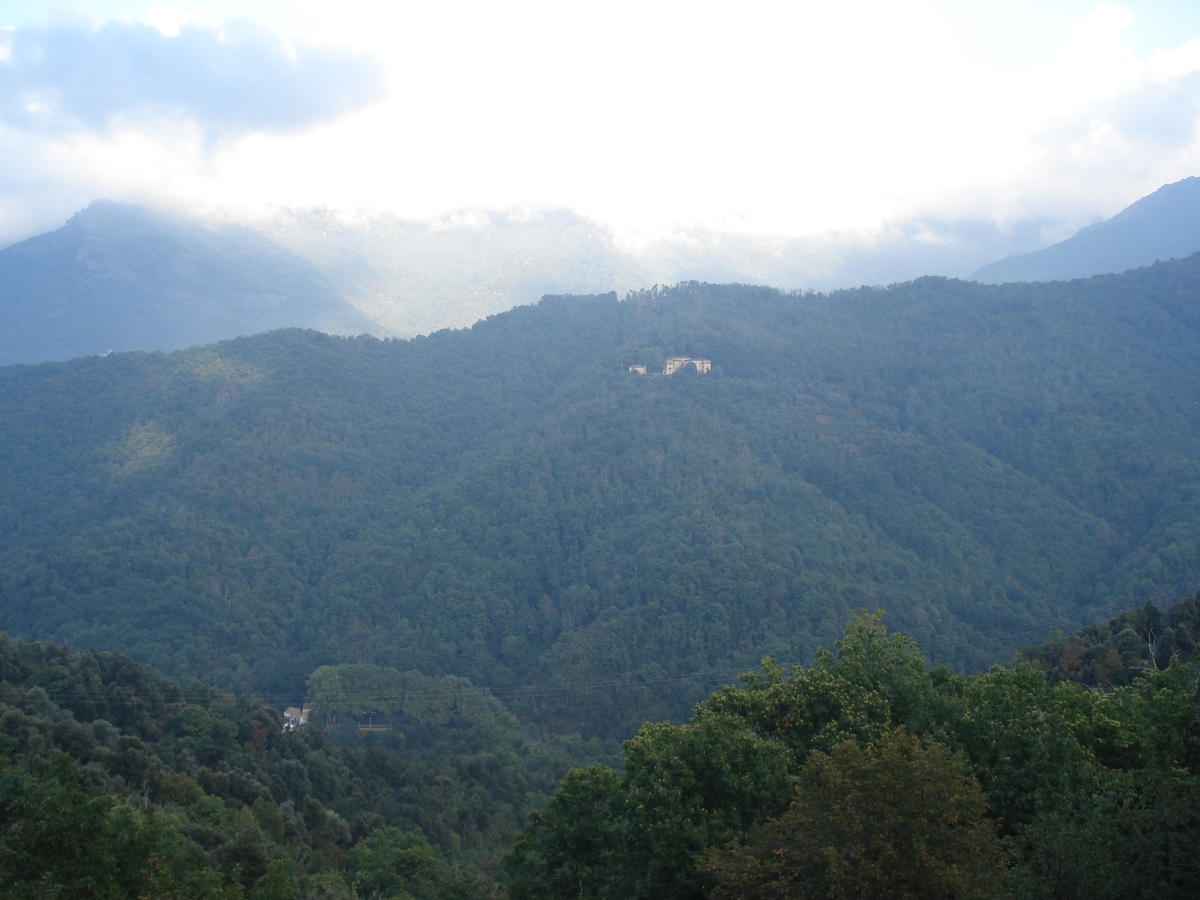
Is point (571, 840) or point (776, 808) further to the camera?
point (571, 840)

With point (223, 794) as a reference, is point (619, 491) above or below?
above

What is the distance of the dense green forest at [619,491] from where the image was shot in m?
75.2

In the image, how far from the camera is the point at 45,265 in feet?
638

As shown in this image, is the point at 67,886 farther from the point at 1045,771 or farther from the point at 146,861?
the point at 1045,771

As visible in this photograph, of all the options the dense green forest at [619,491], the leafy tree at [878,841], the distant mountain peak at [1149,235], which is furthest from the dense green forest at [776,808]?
the distant mountain peak at [1149,235]

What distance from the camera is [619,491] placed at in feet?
320

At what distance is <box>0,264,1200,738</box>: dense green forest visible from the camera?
75.2 metres

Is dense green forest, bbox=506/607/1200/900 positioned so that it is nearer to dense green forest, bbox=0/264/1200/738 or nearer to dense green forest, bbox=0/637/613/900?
dense green forest, bbox=0/637/613/900

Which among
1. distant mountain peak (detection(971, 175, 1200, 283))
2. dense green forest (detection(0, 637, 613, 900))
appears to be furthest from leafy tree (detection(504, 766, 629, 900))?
distant mountain peak (detection(971, 175, 1200, 283))

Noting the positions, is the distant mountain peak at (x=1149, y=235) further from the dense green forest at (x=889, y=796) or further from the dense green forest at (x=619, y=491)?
the dense green forest at (x=889, y=796)

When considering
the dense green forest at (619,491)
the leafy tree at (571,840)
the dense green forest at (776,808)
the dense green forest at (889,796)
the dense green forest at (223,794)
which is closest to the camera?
the dense green forest at (889,796)

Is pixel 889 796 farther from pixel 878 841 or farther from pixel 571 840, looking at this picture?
pixel 571 840

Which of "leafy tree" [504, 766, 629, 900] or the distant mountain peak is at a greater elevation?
the distant mountain peak

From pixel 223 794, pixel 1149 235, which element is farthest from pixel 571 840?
pixel 1149 235
